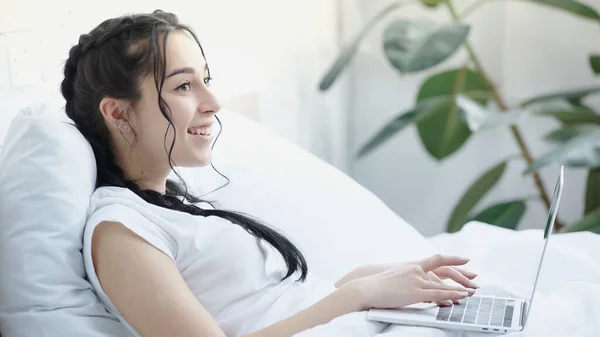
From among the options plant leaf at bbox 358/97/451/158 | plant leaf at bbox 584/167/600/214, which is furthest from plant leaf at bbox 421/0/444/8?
plant leaf at bbox 584/167/600/214

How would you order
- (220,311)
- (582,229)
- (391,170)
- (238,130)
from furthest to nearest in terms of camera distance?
(391,170) < (582,229) < (238,130) < (220,311)

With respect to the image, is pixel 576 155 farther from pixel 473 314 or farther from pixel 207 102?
pixel 207 102

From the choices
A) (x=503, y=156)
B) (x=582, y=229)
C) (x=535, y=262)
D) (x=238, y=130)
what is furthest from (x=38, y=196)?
(x=503, y=156)

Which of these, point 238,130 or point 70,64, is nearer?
point 70,64

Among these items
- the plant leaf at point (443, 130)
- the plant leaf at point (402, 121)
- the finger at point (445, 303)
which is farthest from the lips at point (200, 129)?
the plant leaf at point (443, 130)

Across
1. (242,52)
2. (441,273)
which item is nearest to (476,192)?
(242,52)

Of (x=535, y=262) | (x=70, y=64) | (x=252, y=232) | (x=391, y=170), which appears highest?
(x=70, y=64)

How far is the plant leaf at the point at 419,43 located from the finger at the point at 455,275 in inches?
35.0

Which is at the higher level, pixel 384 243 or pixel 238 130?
pixel 238 130

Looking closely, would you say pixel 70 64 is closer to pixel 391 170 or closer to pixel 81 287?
pixel 81 287

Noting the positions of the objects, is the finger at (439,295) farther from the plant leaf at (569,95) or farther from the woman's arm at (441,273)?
the plant leaf at (569,95)

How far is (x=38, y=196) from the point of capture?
1.10 meters

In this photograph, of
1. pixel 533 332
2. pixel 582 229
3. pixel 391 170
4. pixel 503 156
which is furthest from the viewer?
pixel 391 170

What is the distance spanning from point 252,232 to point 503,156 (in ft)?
5.04
